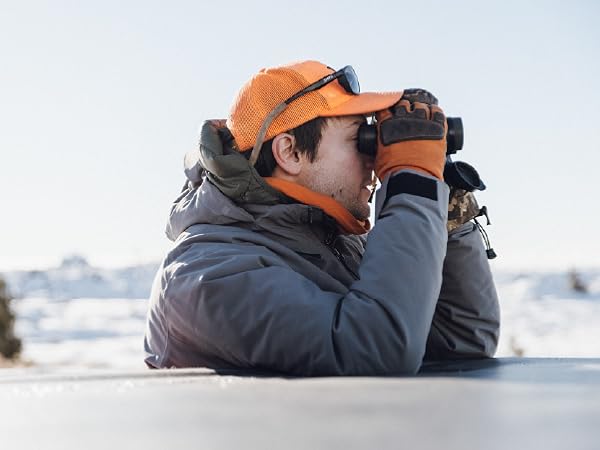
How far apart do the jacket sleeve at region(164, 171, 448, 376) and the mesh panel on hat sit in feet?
1.41

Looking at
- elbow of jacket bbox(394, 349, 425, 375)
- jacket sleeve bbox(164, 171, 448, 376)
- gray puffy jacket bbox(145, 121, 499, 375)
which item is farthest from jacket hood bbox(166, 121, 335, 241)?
elbow of jacket bbox(394, 349, 425, 375)

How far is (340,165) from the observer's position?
2.35 metres

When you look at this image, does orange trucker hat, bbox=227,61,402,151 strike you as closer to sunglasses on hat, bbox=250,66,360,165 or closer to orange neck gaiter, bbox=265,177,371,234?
sunglasses on hat, bbox=250,66,360,165

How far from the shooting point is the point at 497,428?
893mm

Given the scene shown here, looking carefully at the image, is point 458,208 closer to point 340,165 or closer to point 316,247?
point 340,165

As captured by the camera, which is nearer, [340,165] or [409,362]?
[409,362]

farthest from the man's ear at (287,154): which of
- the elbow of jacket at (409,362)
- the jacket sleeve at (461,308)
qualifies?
the elbow of jacket at (409,362)

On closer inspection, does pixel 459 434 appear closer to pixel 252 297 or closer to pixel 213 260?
pixel 252 297

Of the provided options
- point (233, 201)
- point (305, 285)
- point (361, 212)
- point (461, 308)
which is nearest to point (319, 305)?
point (305, 285)

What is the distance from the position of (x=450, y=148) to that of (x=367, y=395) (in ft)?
4.19

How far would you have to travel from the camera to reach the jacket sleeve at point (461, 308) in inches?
93.3

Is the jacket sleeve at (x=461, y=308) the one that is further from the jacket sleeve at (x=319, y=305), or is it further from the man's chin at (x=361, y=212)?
the jacket sleeve at (x=319, y=305)

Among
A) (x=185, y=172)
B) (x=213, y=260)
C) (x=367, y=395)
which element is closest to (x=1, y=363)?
(x=185, y=172)

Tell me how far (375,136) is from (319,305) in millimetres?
591
